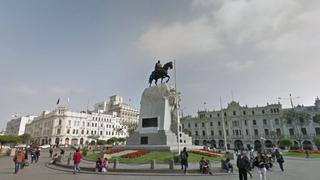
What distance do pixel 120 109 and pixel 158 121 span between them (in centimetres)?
8990

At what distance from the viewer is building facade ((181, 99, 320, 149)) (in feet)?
206

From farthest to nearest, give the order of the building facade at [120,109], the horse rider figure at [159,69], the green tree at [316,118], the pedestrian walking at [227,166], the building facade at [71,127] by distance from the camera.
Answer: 1. the building facade at [120,109]
2. the building facade at [71,127]
3. the green tree at [316,118]
4. the horse rider figure at [159,69]
5. the pedestrian walking at [227,166]

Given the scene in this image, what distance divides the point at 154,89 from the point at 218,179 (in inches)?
723

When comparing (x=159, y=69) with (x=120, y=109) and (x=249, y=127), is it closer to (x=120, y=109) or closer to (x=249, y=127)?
(x=249, y=127)

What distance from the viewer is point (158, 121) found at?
2728 cm

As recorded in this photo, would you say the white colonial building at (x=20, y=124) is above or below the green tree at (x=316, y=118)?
above

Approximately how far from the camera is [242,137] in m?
69.6

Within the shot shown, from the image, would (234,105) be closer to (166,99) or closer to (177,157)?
(166,99)

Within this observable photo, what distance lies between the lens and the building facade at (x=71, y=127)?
3268 inches

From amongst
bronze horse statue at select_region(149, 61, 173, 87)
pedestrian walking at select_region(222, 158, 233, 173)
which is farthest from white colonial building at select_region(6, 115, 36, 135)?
pedestrian walking at select_region(222, 158, 233, 173)

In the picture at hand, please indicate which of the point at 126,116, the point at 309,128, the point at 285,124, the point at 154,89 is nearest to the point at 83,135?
the point at 126,116

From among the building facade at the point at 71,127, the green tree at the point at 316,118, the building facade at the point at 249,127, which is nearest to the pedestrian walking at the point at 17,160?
the building facade at the point at 249,127

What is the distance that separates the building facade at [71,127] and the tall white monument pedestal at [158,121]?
52840 mm

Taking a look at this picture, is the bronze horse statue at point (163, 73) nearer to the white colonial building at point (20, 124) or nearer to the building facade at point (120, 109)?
the building facade at point (120, 109)
